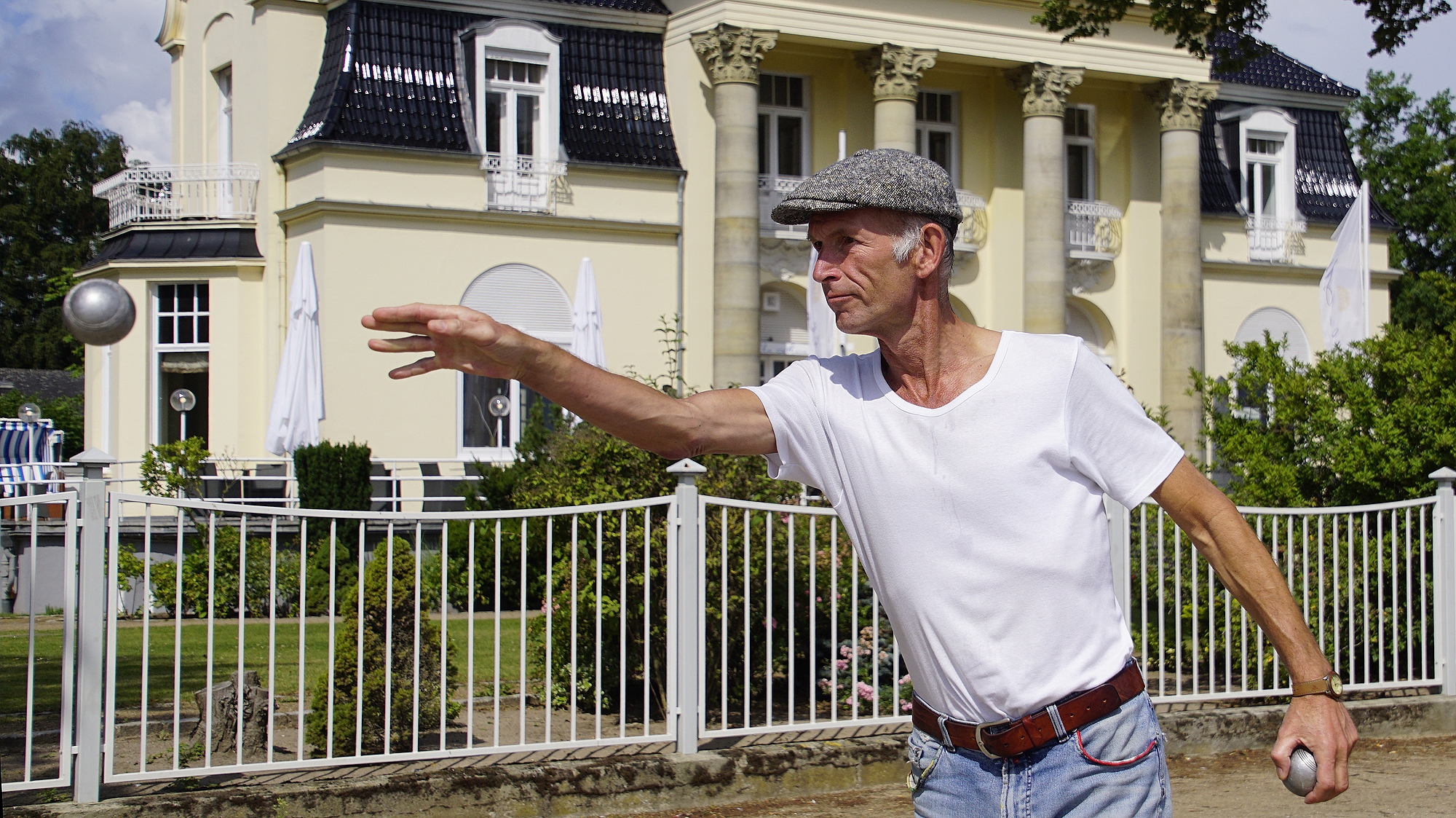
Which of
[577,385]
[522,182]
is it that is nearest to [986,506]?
[577,385]

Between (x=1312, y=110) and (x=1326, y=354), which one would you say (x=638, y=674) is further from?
(x=1312, y=110)

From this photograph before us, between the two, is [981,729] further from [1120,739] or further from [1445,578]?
[1445,578]

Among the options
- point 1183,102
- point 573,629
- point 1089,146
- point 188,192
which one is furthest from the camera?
point 1089,146

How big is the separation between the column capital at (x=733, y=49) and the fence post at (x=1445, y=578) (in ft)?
59.1

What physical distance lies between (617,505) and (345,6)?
1905 centimetres

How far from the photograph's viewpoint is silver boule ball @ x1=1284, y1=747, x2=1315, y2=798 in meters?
2.95

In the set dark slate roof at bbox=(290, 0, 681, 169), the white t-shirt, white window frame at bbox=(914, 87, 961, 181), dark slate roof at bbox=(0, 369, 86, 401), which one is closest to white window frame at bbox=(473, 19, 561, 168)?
dark slate roof at bbox=(290, 0, 681, 169)

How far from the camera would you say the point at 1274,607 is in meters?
3.08

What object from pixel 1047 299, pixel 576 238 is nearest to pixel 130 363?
pixel 576 238

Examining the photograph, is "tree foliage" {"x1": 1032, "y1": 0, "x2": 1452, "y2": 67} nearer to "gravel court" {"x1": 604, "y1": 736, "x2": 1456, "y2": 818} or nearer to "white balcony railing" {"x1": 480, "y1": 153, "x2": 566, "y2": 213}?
"gravel court" {"x1": 604, "y1": 736, "x2": 1456, "y2": 818}

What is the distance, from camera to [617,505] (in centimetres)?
725

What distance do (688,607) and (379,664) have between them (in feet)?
4.71

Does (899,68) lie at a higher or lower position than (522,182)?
higher

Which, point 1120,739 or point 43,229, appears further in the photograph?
point 43,229
